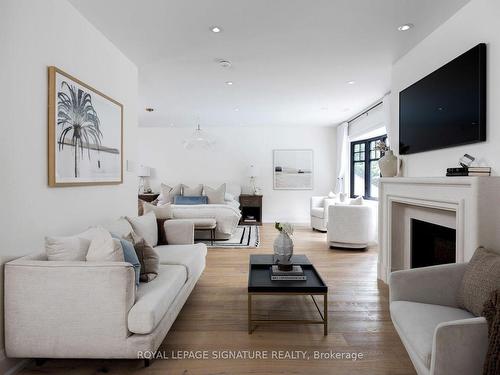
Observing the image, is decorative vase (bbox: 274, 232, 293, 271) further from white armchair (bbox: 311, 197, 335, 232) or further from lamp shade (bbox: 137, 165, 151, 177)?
lamp shade (bbox: 137, 165, 151, 177)

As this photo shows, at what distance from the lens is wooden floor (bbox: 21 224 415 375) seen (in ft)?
6.05

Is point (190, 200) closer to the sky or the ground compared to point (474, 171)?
closer to the ground

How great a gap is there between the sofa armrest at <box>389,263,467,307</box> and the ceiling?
1994mm

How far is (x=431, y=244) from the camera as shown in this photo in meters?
→ 2.88

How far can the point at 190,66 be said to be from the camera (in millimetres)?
3605

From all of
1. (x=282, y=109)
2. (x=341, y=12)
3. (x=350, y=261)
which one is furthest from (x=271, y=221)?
(x=341, y=12)

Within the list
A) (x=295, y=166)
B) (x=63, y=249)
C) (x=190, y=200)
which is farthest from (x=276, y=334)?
(x=295, y=166)

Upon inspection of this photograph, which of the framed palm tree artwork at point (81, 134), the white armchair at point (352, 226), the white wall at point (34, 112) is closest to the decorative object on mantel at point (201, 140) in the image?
the white armchair at point (352, 226)

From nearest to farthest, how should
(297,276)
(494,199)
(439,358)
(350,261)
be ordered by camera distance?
1. (439,358)
2. (494,199)
3. (297,276)
4. (350,261)

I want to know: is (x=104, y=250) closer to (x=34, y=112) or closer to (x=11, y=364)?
(x=11, y=364)

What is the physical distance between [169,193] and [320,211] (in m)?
3.40

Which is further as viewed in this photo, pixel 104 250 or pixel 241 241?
pixel 241 241

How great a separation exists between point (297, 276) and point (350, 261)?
6.97ft

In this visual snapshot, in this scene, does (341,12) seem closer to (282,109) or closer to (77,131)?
(77,131)
